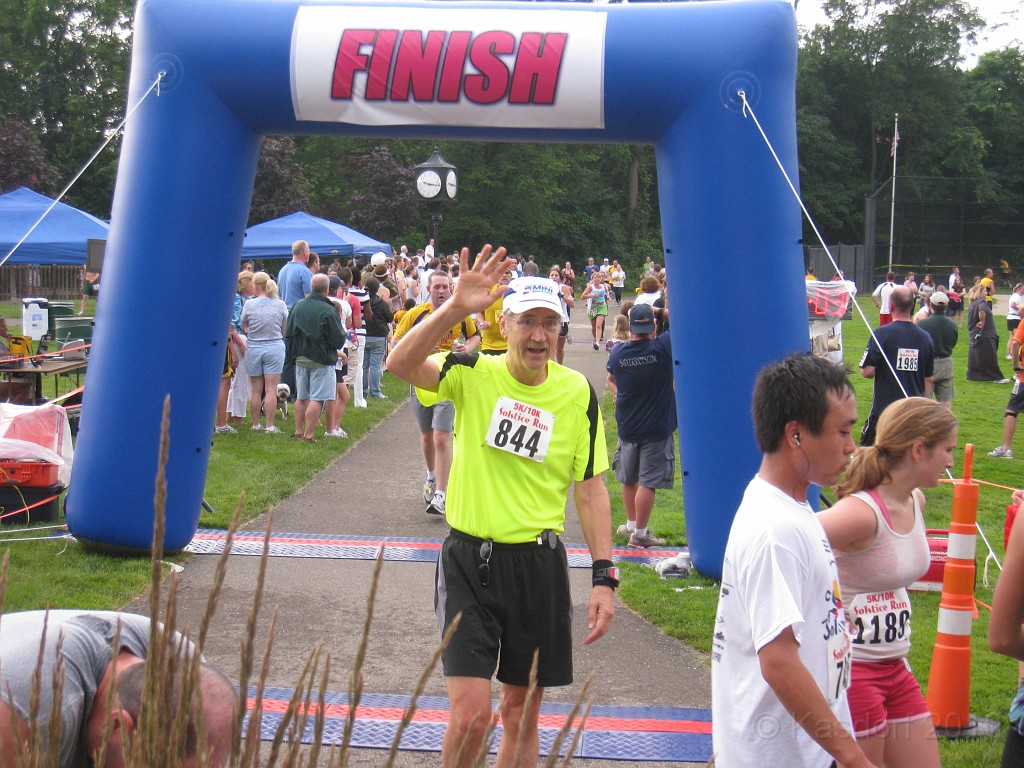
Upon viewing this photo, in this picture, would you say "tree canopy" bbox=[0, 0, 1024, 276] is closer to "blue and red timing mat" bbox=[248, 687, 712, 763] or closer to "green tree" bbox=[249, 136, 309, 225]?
"green tree" bbox=[249, 136, 309, 225]

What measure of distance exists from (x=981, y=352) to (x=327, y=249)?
1250cm

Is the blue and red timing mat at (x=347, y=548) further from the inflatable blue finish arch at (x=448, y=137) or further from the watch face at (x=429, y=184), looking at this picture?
the watch face at (x=429, y=184)

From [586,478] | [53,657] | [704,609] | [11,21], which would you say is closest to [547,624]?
[586,478]

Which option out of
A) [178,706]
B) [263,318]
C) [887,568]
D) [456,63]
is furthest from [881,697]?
[263,318]

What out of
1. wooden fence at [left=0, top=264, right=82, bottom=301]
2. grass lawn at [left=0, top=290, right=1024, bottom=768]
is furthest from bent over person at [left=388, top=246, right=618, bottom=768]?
wooden fence at [left=0, top=264, right=82, bottom=301]

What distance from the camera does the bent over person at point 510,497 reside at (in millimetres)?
3758

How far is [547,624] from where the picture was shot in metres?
3.83

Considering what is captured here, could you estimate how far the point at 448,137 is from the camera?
6941 mm

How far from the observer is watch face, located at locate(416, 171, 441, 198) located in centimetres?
1817

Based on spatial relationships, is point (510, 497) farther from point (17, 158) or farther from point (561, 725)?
point (17, 158)

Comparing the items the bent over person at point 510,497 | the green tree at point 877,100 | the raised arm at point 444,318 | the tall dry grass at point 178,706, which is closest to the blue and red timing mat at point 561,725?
the bent over person at point 510,497

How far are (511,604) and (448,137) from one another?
3922mm

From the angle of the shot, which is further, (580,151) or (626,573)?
(580,151)

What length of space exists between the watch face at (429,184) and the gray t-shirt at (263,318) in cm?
640
